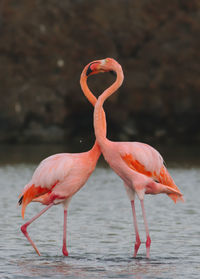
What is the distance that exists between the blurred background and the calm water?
17.8 m

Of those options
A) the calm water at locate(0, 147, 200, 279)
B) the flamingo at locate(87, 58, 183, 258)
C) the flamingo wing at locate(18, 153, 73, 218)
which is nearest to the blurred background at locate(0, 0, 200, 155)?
the calm water at locate(0, 147, 200, 279)

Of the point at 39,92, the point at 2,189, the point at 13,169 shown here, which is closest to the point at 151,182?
the point at 2,189

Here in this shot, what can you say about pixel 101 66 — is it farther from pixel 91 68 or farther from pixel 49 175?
pixel 49 175

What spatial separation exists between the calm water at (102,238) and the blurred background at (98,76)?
58.4 feet

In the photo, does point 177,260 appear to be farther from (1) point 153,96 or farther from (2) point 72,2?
(2) point 72,2

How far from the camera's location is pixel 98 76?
1412 inches

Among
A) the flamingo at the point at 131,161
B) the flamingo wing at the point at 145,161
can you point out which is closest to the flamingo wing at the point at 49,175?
the flamingo at the point at 131,161

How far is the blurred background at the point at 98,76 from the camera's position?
35562mm

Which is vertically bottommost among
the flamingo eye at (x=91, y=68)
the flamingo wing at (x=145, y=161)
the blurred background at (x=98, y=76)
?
the blurred background at (x=98, y=76)

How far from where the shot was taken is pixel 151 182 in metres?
9.21

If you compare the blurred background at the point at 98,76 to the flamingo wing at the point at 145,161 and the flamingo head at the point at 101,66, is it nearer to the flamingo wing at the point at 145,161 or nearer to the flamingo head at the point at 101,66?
the flamingo head at the point at 101,66

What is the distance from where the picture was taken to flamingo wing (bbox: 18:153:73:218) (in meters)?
9.19

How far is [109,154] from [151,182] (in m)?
0.66

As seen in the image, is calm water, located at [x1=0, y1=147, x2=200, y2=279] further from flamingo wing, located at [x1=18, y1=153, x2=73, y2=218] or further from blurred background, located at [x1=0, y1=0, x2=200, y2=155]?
blurred background, located at [x1=0, y1=0, x2=200, y2=155]
